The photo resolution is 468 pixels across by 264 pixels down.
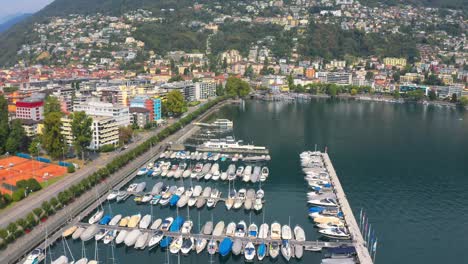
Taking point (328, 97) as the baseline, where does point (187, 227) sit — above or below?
below

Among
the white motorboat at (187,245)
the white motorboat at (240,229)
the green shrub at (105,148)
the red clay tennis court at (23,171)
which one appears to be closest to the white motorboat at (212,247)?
the white motorboat at (187,245)

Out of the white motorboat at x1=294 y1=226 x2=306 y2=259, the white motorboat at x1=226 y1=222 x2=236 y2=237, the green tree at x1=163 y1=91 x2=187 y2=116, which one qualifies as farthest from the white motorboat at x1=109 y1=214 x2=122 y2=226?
the green tree at x1=163 y1=91 x2=187 y2=116

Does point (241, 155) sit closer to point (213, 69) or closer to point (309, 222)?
point (309, 222)

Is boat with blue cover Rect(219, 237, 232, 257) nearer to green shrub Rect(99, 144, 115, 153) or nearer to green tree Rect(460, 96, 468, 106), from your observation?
green shrub Rect(99, 144, 115, 153)

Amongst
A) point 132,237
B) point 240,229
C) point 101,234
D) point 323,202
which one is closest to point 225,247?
point 240,229

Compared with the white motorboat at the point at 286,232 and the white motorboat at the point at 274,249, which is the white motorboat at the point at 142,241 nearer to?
the white motorboat at the point at 274,249

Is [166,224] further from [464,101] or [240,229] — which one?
[464,101]

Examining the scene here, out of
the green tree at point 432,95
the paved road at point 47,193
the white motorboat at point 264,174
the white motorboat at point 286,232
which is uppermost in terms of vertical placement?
the green tree at point 432,95
